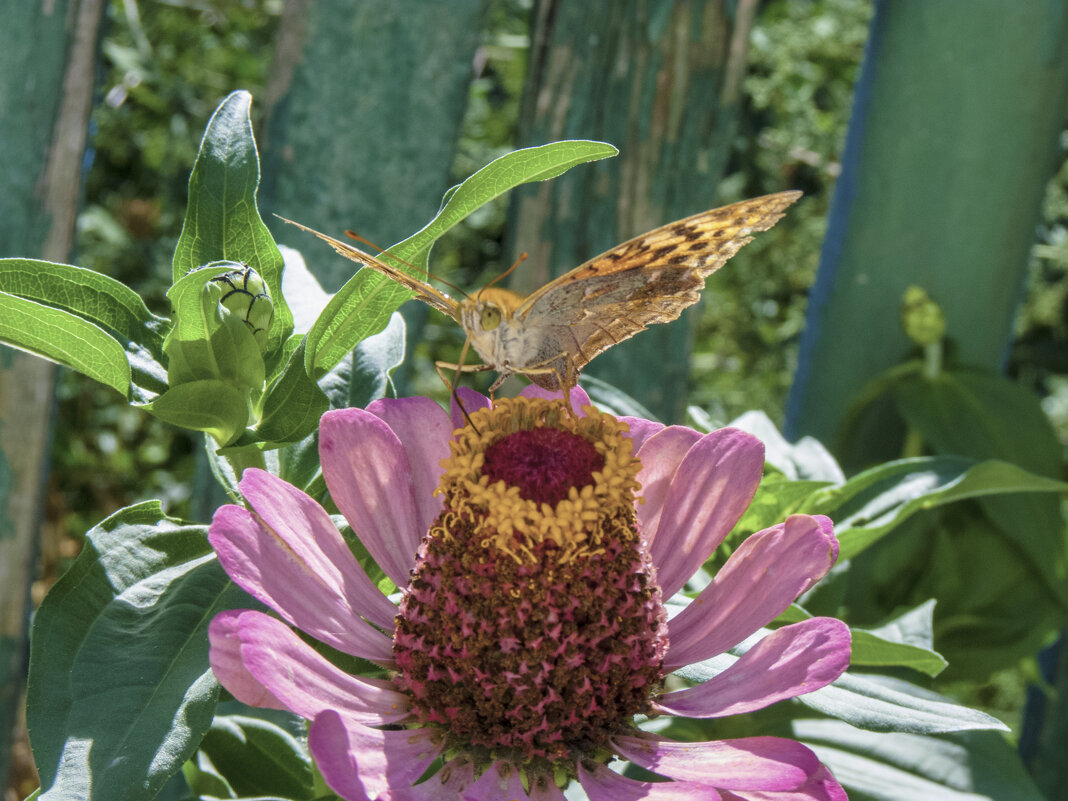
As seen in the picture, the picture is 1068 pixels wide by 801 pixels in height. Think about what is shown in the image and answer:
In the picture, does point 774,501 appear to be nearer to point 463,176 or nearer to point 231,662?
point 231,662

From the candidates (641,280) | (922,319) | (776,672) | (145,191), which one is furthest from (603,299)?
(145,191)

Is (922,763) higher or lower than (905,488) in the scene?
lower

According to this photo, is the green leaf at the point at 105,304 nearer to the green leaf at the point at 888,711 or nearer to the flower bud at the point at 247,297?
the flower bud at the point at 247,297

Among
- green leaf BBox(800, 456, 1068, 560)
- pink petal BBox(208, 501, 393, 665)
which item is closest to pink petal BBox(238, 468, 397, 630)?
pink petal BBox(208, 501, 393, 665)

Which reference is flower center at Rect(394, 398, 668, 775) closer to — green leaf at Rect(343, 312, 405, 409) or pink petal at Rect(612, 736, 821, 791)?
pink petal at Rect(612, 736, 821, 791)

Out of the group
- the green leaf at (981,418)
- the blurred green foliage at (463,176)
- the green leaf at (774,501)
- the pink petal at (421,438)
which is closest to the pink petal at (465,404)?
the pink petal at (421,438)

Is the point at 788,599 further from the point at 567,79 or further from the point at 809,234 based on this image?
the point at 809,234

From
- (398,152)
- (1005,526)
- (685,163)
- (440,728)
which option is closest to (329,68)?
(398,152)
